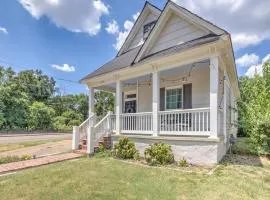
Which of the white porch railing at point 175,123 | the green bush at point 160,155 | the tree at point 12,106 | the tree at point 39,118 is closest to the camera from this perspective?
the green bush at point 160,155

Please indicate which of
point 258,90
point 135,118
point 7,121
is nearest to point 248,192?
point 135,118

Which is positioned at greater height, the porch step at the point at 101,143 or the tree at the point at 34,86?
the tree at the point at 34,86

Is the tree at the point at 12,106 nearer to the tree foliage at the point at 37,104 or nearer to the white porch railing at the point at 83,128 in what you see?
the tree foliage at the point at 37,104

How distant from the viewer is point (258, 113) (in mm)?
10148

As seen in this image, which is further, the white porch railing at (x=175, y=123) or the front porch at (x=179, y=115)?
the white porch railing at (x=175, y=123)

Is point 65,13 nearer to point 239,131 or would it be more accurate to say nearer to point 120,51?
point 120,51

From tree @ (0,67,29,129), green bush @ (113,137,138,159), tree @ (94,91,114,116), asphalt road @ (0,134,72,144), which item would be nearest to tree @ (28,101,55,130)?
tree @ (0,67,29,129)

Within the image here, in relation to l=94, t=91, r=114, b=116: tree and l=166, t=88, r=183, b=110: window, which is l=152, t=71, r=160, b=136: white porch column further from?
l=94, t=91, r=114, b=116: tree

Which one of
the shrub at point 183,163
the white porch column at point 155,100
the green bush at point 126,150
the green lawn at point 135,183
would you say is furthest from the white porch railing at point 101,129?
the shrub at point 183,163

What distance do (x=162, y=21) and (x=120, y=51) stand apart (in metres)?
5.88

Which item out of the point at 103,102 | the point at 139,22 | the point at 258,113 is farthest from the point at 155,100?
the point at 103,102

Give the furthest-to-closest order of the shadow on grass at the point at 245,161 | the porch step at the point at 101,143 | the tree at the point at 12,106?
the tree at the point at 12,106 → the porch step at the point at 101,143 → the shadow on grass at the point at 245,161

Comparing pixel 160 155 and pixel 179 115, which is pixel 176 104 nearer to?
pixel 179 115

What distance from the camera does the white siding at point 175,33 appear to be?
8.95 meters
